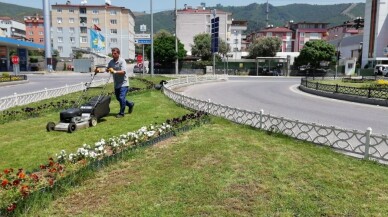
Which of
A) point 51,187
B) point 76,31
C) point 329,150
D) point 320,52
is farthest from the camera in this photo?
point 76,31

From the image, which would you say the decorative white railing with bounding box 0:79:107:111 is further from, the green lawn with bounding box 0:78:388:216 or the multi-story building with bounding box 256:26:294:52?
the multi-story building with bounding box 256:26:294:52

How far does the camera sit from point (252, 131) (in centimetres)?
820

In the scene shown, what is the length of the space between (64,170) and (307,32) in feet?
335

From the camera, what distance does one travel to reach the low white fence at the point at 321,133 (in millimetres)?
6199

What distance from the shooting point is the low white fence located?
620 centimetres

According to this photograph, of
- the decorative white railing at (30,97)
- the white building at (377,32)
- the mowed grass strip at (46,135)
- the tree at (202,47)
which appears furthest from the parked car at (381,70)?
the mowed grass strip at (46,135)

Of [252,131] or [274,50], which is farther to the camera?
[274,50]

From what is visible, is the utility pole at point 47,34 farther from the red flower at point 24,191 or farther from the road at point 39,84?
the red flower at point 24,191

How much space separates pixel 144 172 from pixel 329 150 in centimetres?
373

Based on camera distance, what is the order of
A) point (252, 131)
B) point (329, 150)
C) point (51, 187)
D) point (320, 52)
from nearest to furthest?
1. point (51, 187)
2. point (329, 150)
3. point (252, 131)
4. point (320, 52)

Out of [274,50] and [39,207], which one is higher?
[274,50]

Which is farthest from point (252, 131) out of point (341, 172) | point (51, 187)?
point (51, 187)

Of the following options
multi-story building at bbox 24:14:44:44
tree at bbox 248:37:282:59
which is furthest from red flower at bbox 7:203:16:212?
multi-story building at bbox 24:14:44:44

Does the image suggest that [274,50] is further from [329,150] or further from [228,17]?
[329,150]
